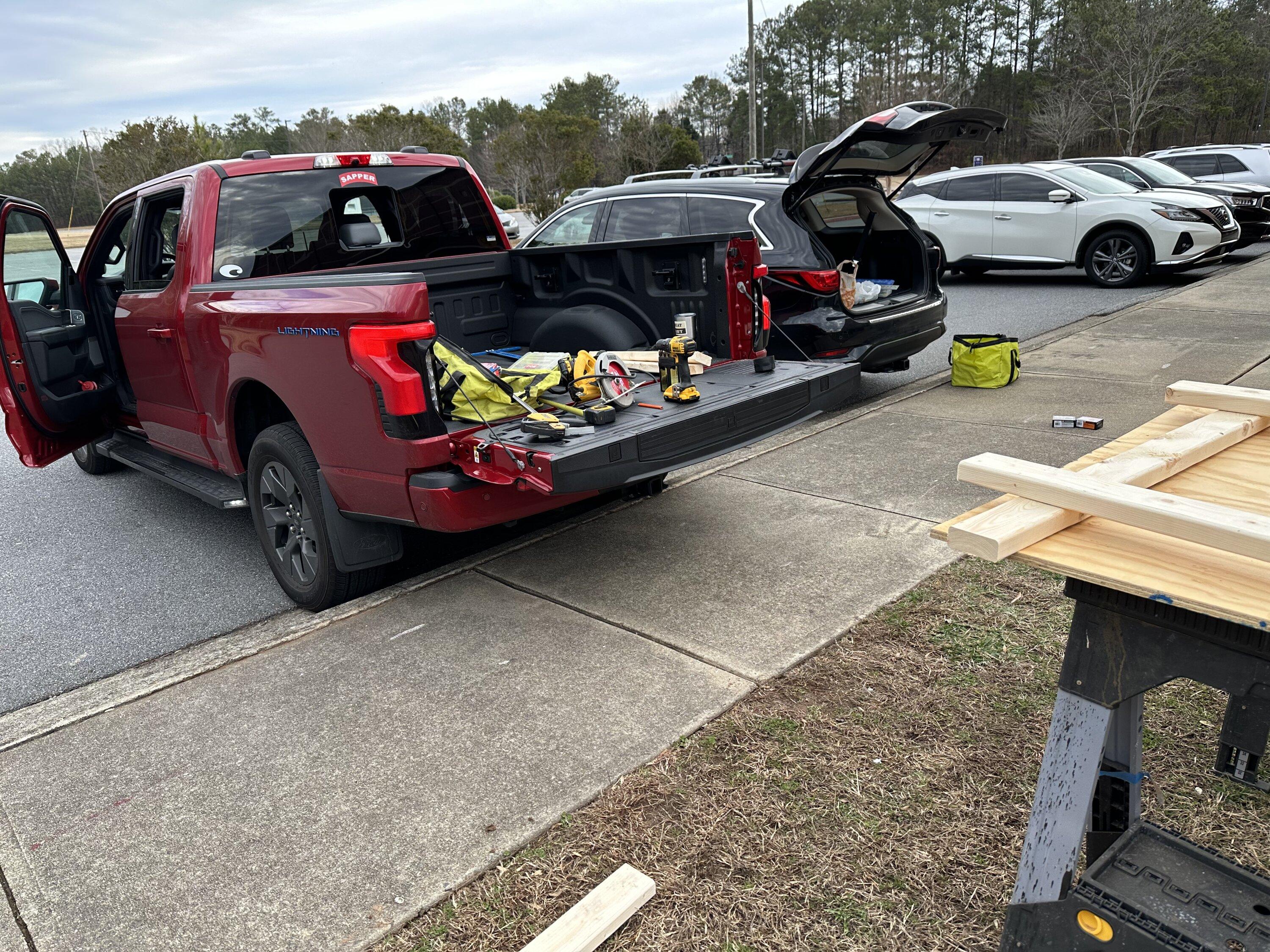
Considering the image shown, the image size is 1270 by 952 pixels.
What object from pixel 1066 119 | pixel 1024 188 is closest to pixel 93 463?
pixel 1024 188

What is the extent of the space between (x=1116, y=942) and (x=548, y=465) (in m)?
2.13

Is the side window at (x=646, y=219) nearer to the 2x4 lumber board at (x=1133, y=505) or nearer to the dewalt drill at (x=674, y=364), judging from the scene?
the dewalt drill at (x=674, y=364)

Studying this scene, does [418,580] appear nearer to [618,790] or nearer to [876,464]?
[618,790]

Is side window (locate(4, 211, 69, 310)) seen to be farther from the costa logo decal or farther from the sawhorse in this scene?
the sawhorse

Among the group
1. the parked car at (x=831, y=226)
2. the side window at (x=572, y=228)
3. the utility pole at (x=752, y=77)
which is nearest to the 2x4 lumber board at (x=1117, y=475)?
the parked car at (x=831, y=226)

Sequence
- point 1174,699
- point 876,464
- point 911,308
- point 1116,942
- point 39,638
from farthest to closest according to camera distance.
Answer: point 911,308 → point 876,464 → point 39,638 → point 1174,699 → point 1116,942

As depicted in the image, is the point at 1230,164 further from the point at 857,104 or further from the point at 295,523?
the point at 857,104

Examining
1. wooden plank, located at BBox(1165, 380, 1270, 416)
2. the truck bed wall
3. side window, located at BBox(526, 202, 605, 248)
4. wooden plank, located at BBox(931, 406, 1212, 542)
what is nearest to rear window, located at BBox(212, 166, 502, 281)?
the truck bed wall

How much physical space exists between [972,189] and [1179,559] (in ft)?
43.1

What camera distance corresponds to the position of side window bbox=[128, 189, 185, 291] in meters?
4.99

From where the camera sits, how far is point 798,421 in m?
4.25

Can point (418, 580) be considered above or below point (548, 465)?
below

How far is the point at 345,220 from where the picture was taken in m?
5.00

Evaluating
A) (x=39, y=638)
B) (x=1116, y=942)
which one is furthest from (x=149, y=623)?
(x=1116, y=942)
